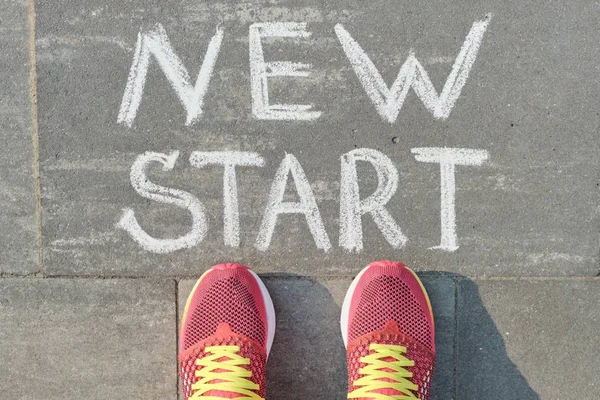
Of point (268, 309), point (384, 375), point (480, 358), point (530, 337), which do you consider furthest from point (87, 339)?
point (530, 337)

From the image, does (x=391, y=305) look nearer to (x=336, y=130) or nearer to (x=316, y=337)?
(x=316, y=337)

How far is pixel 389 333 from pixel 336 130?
0.93 meters

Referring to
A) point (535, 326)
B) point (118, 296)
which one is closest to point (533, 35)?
point (535, 326)

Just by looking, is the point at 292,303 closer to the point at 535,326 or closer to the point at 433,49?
the point at 535,326

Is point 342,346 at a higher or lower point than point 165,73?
lower

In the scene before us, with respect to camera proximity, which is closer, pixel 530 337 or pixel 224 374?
pixel 224 374

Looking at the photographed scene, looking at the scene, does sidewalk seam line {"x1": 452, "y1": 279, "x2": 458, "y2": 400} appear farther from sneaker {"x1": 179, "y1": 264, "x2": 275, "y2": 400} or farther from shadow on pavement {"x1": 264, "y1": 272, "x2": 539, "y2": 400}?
sneaker {"x1": 179, "y1": 264, "x2": 275, "y2": 400}

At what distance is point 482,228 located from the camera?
2.58 meters

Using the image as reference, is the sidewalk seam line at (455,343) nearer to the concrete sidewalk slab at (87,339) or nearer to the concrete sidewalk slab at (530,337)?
the concrete sidewalk slab at (530,337)

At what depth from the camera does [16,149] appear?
2.60m

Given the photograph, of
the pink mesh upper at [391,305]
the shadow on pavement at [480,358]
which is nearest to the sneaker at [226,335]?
the pink mesh upper at [391,305]

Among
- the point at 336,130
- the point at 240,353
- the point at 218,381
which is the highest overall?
the point at 336,130

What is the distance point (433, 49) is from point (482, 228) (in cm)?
84

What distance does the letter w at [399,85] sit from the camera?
8.38 ft
